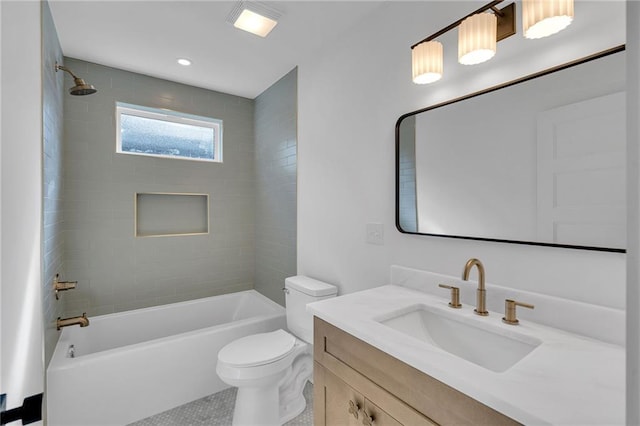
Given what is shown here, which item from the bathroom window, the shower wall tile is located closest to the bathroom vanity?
the shower wall tile

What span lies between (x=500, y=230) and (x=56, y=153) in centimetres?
266

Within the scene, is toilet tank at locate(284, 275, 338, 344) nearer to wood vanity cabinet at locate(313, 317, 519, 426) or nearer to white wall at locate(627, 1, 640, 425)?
wood vanity cabinet at locate(313, 317, 519, 426)

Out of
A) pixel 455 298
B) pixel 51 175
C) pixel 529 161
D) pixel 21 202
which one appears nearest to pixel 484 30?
pixel 529 161

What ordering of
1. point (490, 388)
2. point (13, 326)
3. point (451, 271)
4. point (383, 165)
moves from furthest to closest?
point (383, 165), point (451, 271), point (13, 326), point (490, 388)

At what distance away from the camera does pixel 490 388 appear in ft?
2.27

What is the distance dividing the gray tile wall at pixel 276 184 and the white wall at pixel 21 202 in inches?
62.4

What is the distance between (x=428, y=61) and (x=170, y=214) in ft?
8.33

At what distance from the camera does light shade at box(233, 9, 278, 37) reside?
179 centimetres

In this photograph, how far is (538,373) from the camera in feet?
2.49

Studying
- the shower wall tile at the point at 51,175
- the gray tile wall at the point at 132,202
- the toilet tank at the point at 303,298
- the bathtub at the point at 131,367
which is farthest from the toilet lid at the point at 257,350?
the gray tile wall at the point at 132,202

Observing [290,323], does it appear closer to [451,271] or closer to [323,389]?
[323,389]

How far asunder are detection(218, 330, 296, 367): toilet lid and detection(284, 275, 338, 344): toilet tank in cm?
13

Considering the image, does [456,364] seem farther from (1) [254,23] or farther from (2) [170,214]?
(2) [170,214]

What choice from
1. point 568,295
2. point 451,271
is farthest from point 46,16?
point 568,295
